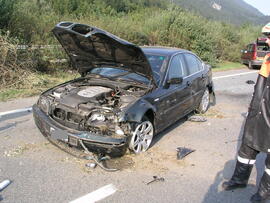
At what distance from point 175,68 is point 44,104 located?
251 centimetres

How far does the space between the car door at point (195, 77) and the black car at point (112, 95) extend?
7cm

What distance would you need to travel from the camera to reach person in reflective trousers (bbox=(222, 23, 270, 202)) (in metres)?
3.13

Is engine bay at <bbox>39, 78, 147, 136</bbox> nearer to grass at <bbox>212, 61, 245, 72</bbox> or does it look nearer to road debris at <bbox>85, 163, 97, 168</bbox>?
road debris at <bbox>85, 163, 97, 168</bbox>

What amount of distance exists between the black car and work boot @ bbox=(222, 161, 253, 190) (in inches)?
55.9

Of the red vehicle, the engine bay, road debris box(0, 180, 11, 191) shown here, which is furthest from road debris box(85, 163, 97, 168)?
the red vehicle

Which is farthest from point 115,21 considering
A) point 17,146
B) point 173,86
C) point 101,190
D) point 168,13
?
point 101,190

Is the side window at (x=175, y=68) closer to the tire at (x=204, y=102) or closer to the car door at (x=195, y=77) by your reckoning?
the car door at (x=195, y=77)

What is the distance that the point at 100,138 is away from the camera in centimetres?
381

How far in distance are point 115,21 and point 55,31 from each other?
10.6 m

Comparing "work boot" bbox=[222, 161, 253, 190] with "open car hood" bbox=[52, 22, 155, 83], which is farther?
"open car hood" bbox=[52, 22, 155, 83]

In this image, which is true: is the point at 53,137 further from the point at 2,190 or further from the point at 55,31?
the point at 55,31

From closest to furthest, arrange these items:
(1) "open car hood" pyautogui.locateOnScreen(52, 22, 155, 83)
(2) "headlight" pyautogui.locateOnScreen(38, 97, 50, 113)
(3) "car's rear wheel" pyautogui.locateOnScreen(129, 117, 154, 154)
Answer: (1) "open car hood" pyautogui.locateOnScreen(52, 22, 155, 83) → (3) "car's rear wheel" pyautogui.locateOnScreen(129, 117, 154, 154) → (2) "headlight" pyautogui.locateOnScreen(38, 97, 50, 113)

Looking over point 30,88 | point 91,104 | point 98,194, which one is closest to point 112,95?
point 91,104

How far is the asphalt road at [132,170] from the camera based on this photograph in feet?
11.1
